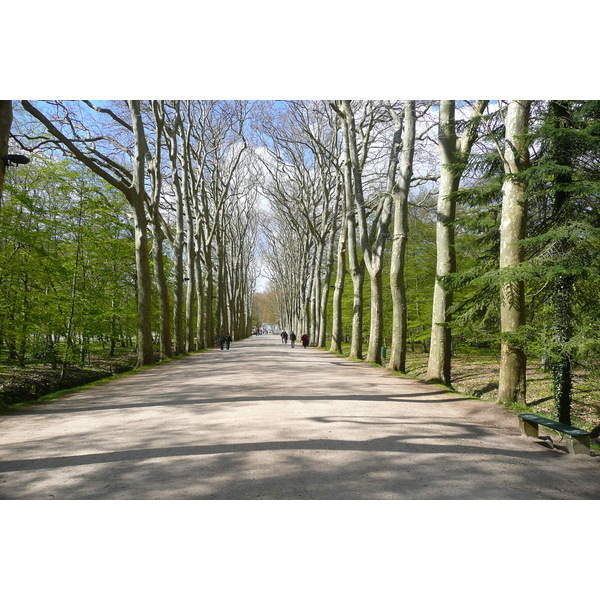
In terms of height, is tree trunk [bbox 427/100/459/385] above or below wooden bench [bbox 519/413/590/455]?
above

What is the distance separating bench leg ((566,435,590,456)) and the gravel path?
124 mm

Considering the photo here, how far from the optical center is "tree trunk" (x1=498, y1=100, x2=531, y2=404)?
6.66 m

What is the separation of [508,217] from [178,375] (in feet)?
28.1

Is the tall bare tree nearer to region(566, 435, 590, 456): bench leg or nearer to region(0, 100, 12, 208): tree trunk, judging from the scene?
region(566, 435, 590, 456): bench leg

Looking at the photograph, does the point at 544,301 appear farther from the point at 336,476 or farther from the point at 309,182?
the point at 309,182

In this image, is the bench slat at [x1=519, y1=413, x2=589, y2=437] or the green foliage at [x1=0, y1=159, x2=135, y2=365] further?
the green foliage at [x1=0, y1=159, x2=135, y2=365]

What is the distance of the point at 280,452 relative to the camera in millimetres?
4113

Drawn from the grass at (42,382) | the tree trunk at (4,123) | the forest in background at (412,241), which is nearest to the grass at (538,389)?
the forest in background at (412,241)

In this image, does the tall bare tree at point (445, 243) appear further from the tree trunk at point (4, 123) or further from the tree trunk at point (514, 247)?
the tree trunk at point (4, 123)

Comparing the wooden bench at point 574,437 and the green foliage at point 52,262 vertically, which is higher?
the green foliage at point 52,262

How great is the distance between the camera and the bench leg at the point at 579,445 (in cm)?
433

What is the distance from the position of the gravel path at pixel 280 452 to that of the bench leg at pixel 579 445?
12 cm

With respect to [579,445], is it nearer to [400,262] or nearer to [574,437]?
[574,437]

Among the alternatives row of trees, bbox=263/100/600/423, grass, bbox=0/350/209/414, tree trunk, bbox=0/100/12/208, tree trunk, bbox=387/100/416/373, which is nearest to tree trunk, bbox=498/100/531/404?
row of trees, bbox=263/100/600/423
